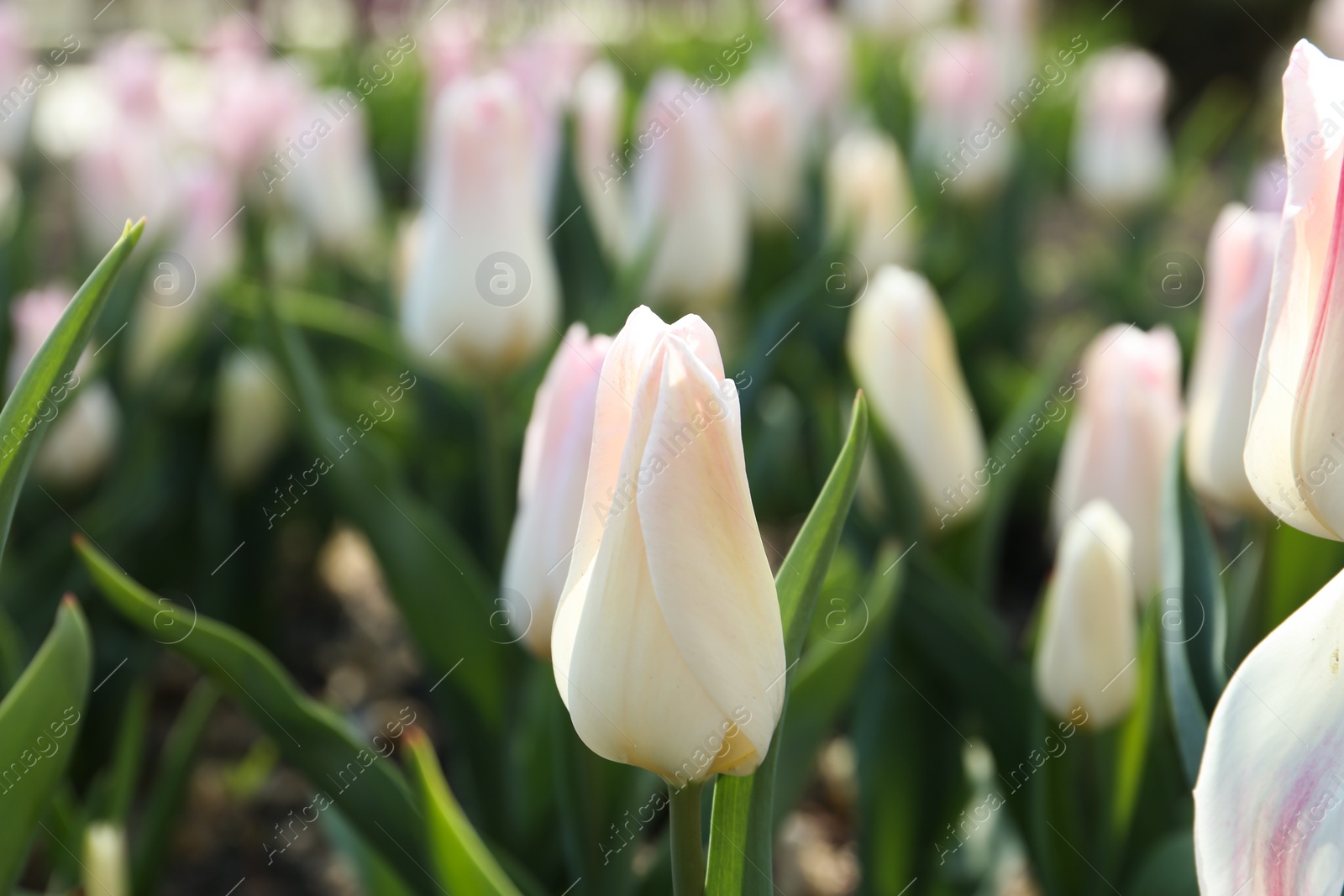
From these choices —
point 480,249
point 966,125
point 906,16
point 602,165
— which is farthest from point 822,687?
point 906,16

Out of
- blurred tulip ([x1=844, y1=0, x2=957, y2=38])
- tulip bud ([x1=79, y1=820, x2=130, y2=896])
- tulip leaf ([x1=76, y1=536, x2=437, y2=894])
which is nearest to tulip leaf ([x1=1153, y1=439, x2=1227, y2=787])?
tulip leaf ([x1=76, y1=536, x2=437, y2=894])

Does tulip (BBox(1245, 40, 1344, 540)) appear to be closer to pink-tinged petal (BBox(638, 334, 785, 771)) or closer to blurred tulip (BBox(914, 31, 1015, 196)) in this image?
pink-tinged petal (BBox(638, 334, 785, 771))

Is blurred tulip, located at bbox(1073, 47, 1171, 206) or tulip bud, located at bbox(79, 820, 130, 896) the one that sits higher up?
tulip bud, located at bbox(79, 820, 130, 896)

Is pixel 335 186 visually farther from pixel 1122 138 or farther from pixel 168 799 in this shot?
pixel 1122 138

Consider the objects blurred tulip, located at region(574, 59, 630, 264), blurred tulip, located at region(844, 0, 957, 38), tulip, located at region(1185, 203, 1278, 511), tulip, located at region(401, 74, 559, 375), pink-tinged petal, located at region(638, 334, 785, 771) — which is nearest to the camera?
pink-tinged petal, located at region(638, 334, 785, 771)

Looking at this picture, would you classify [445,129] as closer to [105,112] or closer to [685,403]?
[685,403]

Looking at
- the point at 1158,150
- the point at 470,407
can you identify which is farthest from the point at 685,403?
the point at 1158,150
